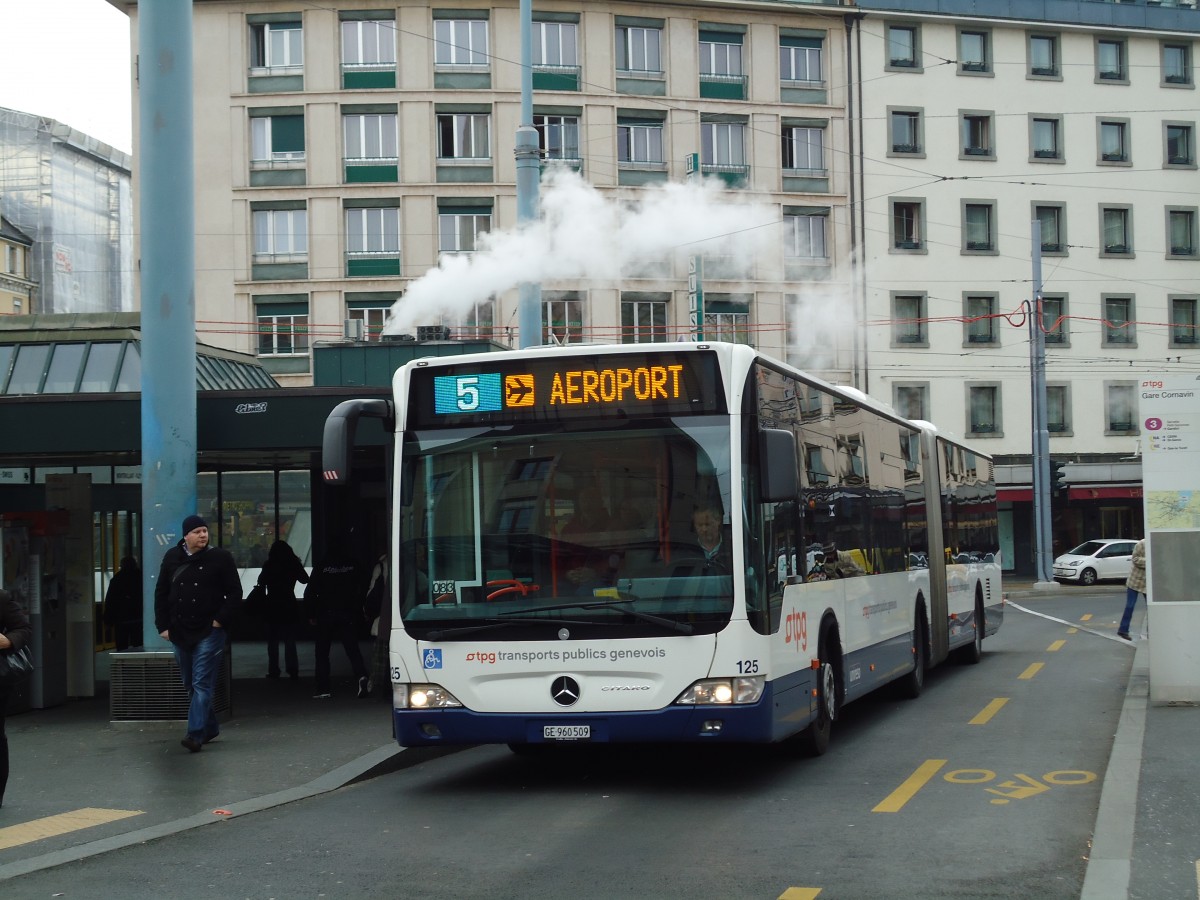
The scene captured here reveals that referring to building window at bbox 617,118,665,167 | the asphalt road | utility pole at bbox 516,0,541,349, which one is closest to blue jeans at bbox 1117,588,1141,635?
the asphalt road

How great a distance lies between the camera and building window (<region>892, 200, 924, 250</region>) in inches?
1998

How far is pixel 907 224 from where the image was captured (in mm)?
51062

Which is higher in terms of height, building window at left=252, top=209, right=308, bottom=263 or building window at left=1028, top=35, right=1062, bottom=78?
building window at left=1028, top=35, right=1062, bottom=78

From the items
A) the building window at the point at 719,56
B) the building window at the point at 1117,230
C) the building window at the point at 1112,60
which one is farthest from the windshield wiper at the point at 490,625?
the building window at the point at 1112,60

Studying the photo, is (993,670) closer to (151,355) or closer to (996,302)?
(151,355)

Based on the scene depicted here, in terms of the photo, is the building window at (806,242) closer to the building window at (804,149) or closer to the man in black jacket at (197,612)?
the building window at (804,149)

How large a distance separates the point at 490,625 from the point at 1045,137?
156 ft

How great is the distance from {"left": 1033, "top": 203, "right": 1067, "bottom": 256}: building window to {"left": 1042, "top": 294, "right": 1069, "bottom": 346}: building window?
1.52m

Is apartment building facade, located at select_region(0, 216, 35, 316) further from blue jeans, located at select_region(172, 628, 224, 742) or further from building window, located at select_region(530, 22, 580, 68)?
blue jeans, located at select_region(172, 628, 224, 742)

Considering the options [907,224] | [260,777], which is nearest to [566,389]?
[260,777]

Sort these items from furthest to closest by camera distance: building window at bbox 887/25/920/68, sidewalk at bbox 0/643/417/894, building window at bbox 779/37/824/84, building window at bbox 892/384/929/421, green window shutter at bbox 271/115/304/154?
building window at bbox 887/25/920/68, building window at bbox 892/384/929/421, building window at bbox 779/37/824/84, green window shutter at bbox 271/115/304/154, sidewalk at bbox 0/643/417/894

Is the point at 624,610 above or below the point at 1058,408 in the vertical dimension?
below

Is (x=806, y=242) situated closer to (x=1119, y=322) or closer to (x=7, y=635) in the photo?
(x=1119, y=322)

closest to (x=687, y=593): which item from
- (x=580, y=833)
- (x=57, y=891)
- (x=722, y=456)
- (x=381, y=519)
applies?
(x=722, y=456)
